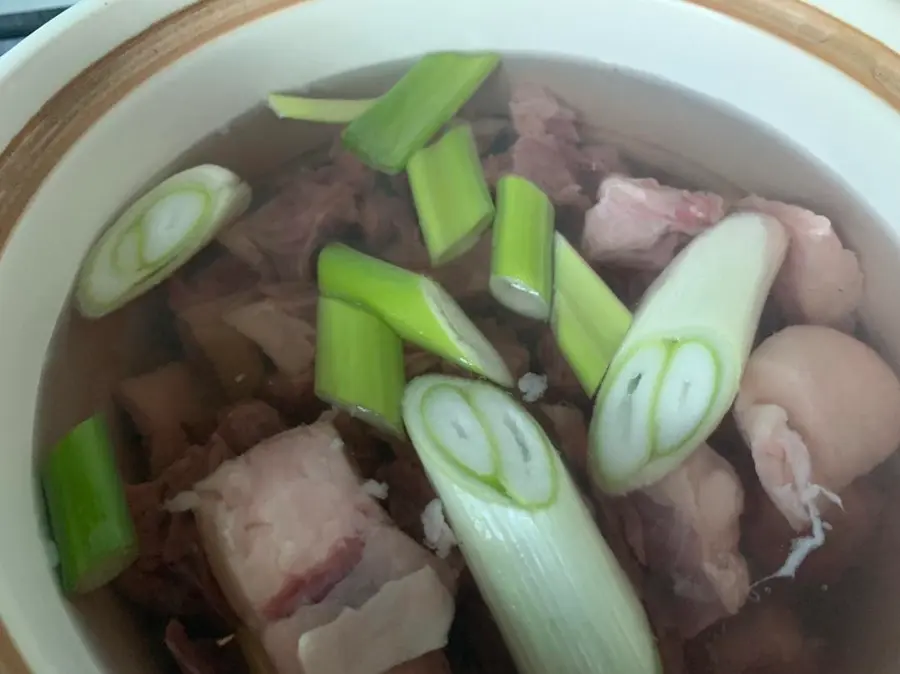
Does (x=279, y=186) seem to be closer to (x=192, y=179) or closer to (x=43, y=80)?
(x=192, y=179)

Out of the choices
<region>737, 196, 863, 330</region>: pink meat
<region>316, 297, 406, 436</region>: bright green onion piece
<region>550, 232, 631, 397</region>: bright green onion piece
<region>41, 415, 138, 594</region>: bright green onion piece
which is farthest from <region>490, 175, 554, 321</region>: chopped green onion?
<region>41, 415, 138, 594</region>: bright green onion piece

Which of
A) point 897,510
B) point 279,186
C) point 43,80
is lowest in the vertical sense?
point 897,510

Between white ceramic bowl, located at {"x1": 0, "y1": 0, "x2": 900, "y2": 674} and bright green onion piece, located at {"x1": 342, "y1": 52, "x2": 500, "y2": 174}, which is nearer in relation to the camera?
white ceramic bowl, located at {"x1": 0, "y1": 0, "x2": 900, "y2": 674}

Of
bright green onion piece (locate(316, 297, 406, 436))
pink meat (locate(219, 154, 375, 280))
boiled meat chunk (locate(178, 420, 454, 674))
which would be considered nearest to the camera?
boiled meat chunk (locate(178, 420, 454, 674))

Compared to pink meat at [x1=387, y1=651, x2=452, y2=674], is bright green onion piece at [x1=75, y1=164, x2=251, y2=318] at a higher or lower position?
higher

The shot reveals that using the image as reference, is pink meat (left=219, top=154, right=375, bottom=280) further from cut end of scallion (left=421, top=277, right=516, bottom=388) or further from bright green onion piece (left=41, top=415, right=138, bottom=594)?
bright green onion piece (left=41, top=415, right=138, bottom=594)

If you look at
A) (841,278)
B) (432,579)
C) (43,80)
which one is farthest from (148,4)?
(841,278)
